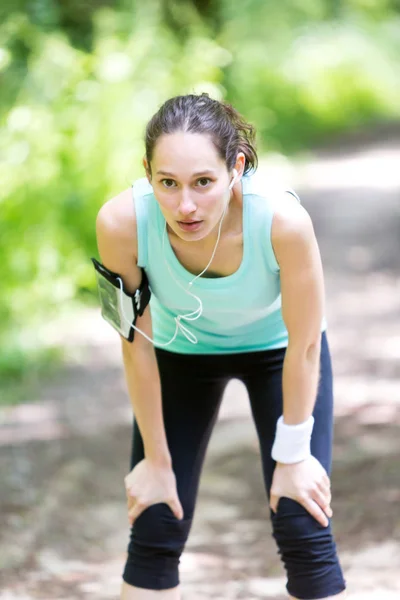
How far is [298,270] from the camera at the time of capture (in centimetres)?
228

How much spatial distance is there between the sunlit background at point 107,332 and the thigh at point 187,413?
36.0 inches

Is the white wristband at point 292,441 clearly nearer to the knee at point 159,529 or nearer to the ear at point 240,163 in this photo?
the knee at point 159,529

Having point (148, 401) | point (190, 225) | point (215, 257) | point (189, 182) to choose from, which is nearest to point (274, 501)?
point (148, 401)

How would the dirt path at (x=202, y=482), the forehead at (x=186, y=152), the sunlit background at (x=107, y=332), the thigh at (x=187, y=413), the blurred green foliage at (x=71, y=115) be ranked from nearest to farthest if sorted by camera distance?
1. the forehead at (x=186, y=152)
2. the thigh at (x=187, y=413)
3. the dirt path at (x=202, y=482)
4. the sunlit background at (x=107, y=332)
5. the blurred green foliage at (x=71, y=115)

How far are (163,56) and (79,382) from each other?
13.8 feet

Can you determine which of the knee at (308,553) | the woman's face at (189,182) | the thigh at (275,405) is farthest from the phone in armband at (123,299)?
the knee at (308,553)

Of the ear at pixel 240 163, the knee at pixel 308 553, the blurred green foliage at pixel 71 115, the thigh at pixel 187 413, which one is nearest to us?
the ear at pixel 240 163

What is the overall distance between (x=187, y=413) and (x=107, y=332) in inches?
149

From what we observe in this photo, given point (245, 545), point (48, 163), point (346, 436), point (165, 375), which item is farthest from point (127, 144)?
point (165, 375)

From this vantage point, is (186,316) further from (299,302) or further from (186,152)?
(186,152)

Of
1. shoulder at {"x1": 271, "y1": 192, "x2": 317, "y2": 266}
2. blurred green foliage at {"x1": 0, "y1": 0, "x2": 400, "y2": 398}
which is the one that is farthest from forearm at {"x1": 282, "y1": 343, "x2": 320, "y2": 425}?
blurred green foliage at {"x1": 0, "y1": 0, "x2": 400, "y2": 398}

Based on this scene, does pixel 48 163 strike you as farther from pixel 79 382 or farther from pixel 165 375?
pixel 165 375

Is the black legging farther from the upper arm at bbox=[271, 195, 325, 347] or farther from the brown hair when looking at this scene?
the brown hair

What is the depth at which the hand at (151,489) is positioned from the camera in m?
2.49
